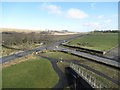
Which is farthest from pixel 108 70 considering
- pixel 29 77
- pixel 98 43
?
pixel 98 43

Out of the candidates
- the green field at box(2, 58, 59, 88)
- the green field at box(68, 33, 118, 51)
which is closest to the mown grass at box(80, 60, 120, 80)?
the green field at box(2, 58, 59, 88)

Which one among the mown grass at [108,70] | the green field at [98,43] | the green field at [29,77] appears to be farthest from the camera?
the green field at [98,43]

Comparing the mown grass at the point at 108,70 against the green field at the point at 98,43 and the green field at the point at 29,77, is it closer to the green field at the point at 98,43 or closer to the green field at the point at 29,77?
the green field at the point at 29,77

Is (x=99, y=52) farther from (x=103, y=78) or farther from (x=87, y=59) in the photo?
(x=103, y=78)

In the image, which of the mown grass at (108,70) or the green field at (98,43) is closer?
the mown grass at (108,70)

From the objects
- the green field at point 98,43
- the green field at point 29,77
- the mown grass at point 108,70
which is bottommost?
the green field at point 29,77

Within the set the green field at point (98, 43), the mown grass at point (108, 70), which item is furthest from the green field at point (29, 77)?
the green field at point (98, 43)

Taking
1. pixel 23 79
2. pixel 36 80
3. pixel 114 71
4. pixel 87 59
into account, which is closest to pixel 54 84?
A: pixel 36 80

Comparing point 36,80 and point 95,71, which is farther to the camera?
point 95,71
